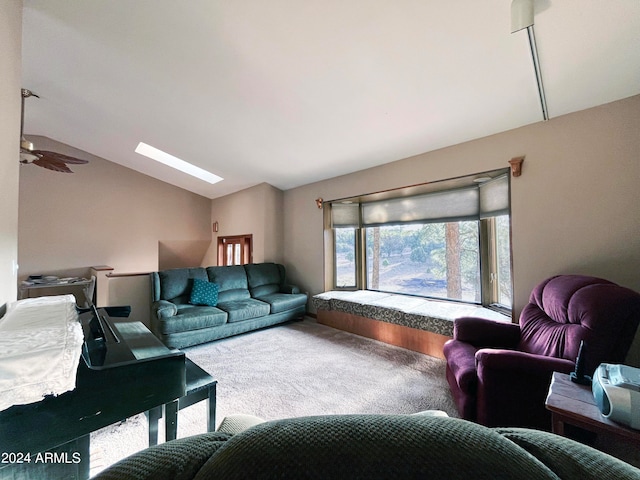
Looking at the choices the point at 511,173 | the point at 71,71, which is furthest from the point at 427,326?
the point at 71,71

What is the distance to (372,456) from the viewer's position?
0.31 meters

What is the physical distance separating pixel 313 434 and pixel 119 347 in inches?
55.6

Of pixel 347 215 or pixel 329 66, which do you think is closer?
pixel 329 66

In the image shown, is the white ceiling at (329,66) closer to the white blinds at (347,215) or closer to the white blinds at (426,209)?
the white blinds at (426,209)

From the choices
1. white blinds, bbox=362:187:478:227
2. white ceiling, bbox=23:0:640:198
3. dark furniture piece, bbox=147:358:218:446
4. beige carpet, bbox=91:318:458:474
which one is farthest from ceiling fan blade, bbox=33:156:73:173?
white blinds, bbox=362:187:478:227

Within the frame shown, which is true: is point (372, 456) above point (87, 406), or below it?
above

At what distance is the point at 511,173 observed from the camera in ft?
8.41

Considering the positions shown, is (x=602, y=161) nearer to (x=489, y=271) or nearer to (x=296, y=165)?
(x=489, y=271)

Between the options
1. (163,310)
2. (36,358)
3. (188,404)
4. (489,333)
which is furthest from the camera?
(163,310)

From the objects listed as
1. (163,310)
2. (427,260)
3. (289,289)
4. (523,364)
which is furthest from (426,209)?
(163,310)

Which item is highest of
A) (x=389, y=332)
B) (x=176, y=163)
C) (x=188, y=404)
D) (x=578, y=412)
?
(x=176, y=163)

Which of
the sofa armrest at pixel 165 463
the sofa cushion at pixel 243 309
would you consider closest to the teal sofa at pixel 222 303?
the sofa cushion at pixel 243 309

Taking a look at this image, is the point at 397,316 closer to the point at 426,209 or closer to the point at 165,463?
the point at 426,209

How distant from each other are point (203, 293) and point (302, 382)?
218cm
